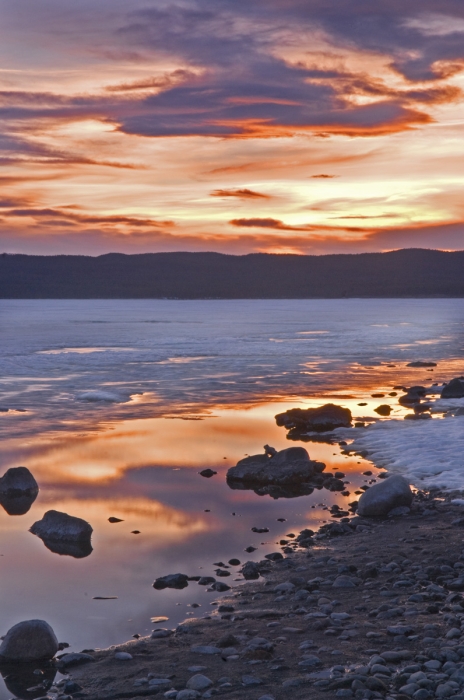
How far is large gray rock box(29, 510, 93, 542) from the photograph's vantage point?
30.2ft

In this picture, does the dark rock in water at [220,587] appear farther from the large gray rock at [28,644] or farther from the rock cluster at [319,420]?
the rock cluster at [319,420]

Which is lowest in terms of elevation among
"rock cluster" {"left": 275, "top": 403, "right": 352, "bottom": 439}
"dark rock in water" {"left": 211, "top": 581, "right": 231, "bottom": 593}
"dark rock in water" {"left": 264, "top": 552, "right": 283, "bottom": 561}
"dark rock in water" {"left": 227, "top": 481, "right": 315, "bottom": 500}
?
"dark rock in water" {"left": 211, "top": 581, "right": 231, "bottom": 593}

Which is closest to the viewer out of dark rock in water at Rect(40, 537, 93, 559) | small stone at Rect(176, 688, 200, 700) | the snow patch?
small stone at Rect(176, 688, 200, 700)

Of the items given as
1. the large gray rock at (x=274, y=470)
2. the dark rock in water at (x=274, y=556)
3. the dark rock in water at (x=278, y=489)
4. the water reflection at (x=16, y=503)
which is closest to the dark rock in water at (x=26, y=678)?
the dark rock in water at (x=274, y=556)

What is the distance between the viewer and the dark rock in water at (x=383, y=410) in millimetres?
18938

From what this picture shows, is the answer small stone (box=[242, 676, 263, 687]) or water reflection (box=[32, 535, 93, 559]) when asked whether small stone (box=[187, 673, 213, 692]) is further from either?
water reflection (box=[32, 535, 93, 559])

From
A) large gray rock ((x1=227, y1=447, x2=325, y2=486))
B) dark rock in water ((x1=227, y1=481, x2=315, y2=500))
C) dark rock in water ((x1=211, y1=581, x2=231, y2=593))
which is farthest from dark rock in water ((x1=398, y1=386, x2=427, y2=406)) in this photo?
dark rock in water ((x1=211, y1=581, x2=231, y2=593))

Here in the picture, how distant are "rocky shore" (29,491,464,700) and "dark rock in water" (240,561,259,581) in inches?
2.8

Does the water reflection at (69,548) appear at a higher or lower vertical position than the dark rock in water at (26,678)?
higher

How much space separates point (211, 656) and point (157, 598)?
5.06ft

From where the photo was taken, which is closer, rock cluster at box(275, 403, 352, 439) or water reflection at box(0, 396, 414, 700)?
water reflection at box(0, 396, 414, 700)

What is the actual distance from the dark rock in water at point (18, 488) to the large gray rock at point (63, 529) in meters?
1.56

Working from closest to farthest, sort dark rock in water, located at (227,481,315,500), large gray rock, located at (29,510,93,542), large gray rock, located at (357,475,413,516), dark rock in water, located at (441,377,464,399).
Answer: large gray rock, located at (29,510,93,542) < large gray rock, located at (357,475,413,516) < dark rock in water, located at (227,481,315,500) < dark rock in water, located at (441,377,464,399)

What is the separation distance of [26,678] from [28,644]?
286 millimetres
